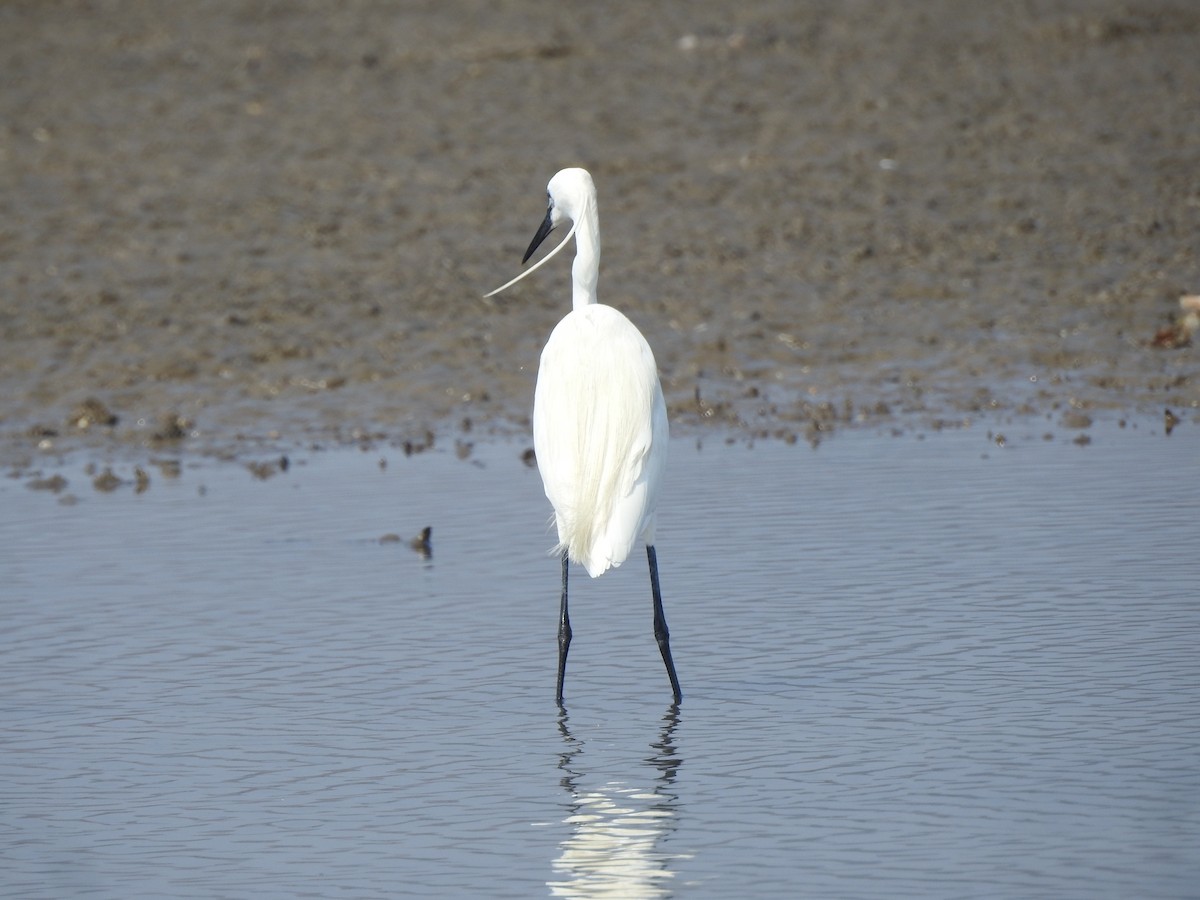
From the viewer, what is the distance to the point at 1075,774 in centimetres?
464

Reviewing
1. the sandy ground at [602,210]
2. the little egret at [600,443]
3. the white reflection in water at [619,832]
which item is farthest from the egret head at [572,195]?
the sandy ground at [602,210]

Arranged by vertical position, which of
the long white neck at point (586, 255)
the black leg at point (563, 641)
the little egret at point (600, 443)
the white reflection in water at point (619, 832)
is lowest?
the white reflection in water at point (619, 832)

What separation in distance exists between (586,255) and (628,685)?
52.7 inches

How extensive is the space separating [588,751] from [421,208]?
7994 millimetres

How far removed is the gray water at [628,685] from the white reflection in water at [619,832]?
0.01 metres

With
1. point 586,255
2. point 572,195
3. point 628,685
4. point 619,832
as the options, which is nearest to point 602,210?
point 572,195

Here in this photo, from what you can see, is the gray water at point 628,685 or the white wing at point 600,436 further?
the white wing at point 600,436

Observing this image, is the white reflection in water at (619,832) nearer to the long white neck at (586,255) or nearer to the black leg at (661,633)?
the black leg at (661,633)

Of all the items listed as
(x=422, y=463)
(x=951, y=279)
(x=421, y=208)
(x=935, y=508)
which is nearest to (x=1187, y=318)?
(x=951, y=279)

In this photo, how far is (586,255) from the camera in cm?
592

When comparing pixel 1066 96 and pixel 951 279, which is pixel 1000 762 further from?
pixel 1066 96

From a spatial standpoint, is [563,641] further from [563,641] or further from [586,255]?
[586,255]

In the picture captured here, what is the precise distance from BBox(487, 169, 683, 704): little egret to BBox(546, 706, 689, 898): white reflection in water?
61cm

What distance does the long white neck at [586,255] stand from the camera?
19.4 feet
